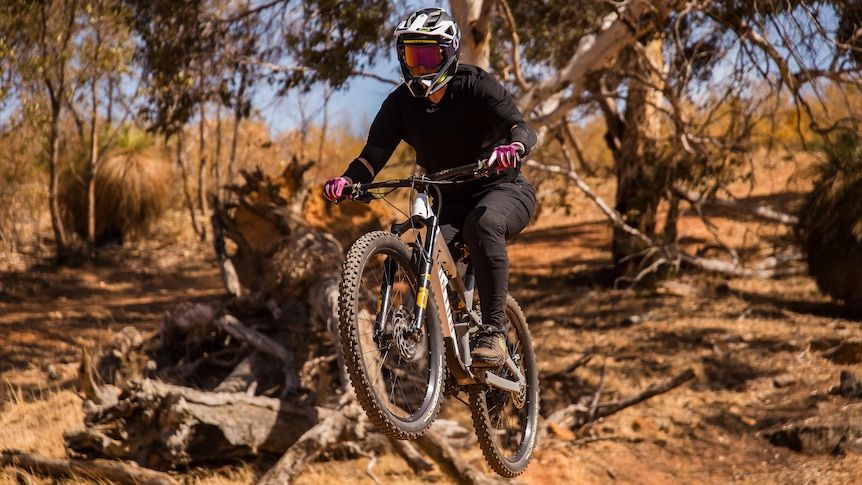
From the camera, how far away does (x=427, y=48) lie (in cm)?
423

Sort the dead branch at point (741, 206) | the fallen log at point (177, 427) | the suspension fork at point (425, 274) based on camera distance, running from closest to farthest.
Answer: the suspension fork at point (425, 274) → the fallen log at point (177, 427) → the dead branch at point (741, 206)

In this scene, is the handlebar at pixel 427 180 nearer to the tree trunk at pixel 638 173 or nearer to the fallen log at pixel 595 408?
the fallen log at pixel 595 408

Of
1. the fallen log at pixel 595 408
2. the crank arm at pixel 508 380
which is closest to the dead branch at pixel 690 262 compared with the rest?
the fallen log at pixel 595 408

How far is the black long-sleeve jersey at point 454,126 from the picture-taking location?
451cm

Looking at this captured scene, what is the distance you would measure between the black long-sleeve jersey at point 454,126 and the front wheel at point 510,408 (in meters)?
0.97

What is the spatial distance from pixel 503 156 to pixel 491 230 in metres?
0.45

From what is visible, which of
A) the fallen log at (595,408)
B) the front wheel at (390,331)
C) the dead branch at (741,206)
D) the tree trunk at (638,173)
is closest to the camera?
the front wheel at (390,331)

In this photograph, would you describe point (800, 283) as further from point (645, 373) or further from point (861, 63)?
point (861, 63)

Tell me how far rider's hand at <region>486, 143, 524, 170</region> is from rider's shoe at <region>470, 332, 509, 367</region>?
0.94 m

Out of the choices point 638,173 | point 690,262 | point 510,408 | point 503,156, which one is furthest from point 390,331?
point 638,173

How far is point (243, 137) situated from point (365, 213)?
17.8 metres

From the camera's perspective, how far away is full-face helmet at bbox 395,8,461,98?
4.20m

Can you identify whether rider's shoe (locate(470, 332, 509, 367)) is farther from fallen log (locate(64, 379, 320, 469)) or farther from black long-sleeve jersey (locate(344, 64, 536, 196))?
fallen log (locate(64, 379, 320, 469))

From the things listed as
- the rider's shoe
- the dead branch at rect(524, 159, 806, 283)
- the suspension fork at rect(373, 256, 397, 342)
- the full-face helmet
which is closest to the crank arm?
the rider's shoe
